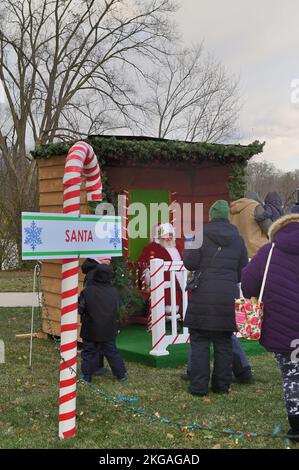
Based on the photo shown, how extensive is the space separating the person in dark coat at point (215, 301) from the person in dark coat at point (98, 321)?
3.03ft

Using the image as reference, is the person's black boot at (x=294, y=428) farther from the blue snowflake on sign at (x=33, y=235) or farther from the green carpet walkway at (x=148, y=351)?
the green carpet walkway at (x=148, y=351)

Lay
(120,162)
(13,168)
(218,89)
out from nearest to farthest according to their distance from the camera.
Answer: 1. (120,162)
2. (13,168)
3. (218,89)

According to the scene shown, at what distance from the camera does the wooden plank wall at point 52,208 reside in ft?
28.9

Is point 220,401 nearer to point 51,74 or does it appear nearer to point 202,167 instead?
point 202,167

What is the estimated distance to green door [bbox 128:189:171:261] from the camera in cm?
1019

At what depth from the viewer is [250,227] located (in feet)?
30.0

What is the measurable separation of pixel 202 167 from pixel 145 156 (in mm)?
2318

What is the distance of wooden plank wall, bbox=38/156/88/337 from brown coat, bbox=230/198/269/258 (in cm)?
280

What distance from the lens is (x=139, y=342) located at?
8227mm

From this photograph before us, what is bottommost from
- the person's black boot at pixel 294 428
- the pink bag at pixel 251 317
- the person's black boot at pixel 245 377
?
the person's black boot at pixel 245 377

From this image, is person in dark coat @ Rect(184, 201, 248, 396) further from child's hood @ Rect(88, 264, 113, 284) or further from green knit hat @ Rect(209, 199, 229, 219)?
child's hood @ Rect(88, 264, 113, 284)

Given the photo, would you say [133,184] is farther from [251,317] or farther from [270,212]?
[251,317]

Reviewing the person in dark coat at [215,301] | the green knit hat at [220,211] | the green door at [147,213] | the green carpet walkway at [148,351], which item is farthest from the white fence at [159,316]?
the green door at [147,213]
